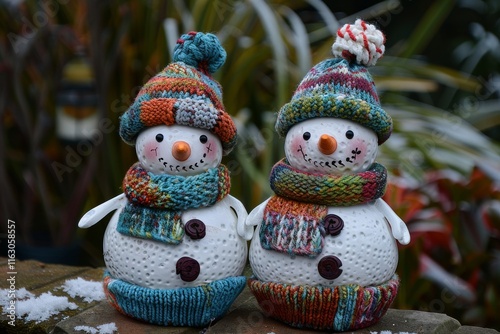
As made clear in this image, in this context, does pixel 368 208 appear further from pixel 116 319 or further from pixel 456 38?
pixel 456 38

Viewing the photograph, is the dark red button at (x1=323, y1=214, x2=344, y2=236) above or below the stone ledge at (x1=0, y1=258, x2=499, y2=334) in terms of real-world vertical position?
above

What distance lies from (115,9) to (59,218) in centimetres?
86

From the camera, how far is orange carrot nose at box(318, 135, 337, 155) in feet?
4.27

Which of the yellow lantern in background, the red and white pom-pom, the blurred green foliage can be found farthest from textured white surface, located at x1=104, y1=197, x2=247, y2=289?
the yellow lantern in background

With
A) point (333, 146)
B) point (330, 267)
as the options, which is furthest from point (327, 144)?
point (330, 267)

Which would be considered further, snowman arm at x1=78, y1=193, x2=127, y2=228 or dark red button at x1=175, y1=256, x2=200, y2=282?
snowman arm at x1=78, y1=193, x2=127, y2=228

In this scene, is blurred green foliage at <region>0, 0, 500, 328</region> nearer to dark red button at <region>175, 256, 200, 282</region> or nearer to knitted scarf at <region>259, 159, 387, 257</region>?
knitted scarf at <region>259, 159, 387, 257</region>

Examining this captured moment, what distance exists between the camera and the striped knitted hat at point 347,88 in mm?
1320

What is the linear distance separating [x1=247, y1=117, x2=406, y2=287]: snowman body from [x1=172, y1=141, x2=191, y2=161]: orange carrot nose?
8.0 inches

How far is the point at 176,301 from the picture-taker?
1.35 m

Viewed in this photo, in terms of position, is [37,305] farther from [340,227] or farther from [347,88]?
[347,88]

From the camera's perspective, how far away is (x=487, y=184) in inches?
80.0

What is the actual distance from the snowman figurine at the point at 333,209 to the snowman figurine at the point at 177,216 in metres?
0.10

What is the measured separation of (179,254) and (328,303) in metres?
0.30
